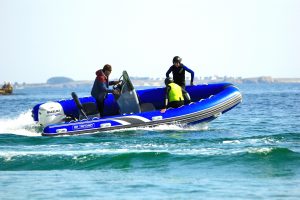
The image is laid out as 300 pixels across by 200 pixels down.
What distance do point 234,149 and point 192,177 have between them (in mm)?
2816

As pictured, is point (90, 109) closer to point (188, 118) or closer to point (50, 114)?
point (50, 114)

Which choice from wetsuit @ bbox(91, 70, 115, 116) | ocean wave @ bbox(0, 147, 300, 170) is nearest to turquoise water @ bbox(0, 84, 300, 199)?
ocean wave @ bbox(0, 147, 300, 170)

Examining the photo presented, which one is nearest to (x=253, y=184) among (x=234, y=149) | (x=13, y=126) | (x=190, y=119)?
(x=234, y=149)

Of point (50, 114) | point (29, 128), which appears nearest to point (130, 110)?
point (50, 114)

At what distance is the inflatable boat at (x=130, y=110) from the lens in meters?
16.9

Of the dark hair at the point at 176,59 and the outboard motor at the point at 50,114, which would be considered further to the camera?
the outboard motor at the point at 50,114

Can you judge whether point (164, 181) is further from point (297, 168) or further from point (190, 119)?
point (190, 119)

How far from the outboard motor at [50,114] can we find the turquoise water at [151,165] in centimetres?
31

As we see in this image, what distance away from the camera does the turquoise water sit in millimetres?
10102

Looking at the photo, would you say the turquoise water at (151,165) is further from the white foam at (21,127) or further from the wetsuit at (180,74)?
the wetsuit at (180,74)

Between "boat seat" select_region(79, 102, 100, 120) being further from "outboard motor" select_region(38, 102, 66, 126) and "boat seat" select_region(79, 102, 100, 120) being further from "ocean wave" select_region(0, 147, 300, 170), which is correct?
"ocean wave" select_region(0, 147, 300, 170)

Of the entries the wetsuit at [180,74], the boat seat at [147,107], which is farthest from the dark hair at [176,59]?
the boat seat at [147,107]

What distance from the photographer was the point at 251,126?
2106cm

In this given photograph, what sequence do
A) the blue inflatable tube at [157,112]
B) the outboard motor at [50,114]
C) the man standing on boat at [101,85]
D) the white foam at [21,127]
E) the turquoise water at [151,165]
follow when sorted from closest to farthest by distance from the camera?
the turquoise water at [151,165]
the blue inflatable tube at [157,112]
the man standing on boat at [101,85]
the white foam at [21,127]
the outboard motor at [50,114]
